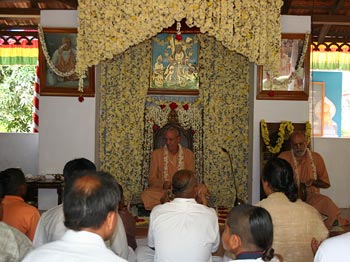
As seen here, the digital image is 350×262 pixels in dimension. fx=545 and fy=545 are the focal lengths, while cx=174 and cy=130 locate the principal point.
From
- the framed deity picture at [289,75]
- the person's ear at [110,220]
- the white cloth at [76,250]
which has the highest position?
the framed deity picture at [289,75]

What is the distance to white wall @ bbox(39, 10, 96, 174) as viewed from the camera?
8.12m

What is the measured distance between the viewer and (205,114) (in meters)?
8.88

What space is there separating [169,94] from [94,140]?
1554 millimetres

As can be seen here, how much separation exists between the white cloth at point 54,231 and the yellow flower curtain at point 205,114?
5.01m

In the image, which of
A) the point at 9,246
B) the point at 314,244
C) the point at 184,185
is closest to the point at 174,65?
the point at 184,185

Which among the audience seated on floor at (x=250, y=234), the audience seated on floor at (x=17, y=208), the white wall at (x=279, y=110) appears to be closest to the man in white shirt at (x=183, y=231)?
the audience seated on floor at (x=17, y=208)

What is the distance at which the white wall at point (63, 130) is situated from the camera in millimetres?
8125

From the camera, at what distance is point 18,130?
11.5 meters

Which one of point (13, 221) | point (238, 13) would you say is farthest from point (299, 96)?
point (13, 221)

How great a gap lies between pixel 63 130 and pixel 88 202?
6227 mm

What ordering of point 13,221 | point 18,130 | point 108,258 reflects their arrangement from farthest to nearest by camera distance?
point 18,130
point 13,221
point 108,258

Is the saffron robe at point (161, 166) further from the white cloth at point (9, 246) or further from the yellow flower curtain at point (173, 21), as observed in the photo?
the white cloth at point (9, 246)

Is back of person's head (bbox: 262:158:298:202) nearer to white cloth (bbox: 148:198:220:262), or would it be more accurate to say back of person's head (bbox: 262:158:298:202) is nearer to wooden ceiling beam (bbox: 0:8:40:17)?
white cloth (bbox: 148:198:220:262)

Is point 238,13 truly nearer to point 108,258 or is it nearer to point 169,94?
point 169,94
